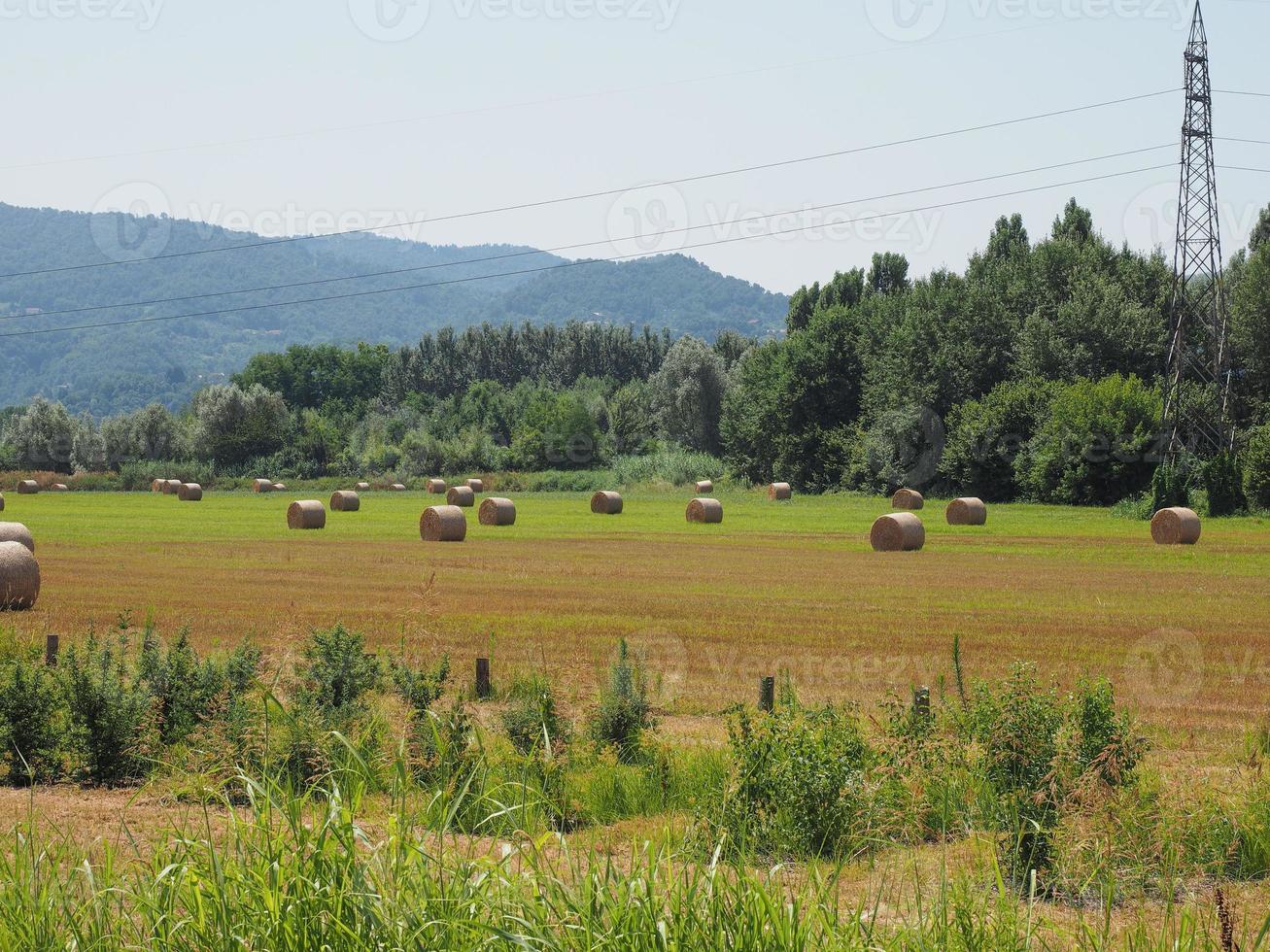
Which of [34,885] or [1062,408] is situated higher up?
[1062,408]

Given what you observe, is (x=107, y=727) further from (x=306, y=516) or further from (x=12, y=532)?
(x=306, y=516)

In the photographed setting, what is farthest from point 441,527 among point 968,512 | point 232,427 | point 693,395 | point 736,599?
point 693,395

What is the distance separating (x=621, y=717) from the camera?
1357cm

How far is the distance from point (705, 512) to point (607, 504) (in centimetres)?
889

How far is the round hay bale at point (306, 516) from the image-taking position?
50.8 metres

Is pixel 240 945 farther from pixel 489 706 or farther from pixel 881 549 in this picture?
pixel 881 549

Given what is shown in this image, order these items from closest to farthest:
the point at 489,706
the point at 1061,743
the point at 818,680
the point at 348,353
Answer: the point at 1061,743, the point at 489,706, the point at 818,680, the point at 348,353

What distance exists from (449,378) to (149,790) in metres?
158

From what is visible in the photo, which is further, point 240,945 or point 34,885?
point 34,885

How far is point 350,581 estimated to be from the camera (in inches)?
1174

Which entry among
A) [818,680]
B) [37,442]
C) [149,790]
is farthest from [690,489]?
[149,790]

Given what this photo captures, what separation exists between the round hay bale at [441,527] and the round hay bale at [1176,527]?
73.7 feet

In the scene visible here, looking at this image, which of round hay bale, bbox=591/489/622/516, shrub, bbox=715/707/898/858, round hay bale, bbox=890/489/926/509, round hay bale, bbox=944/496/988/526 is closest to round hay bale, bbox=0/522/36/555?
shrub, bbox=715/707/898/858

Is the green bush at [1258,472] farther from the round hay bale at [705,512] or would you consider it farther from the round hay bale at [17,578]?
the round hay bale at [17,578]
